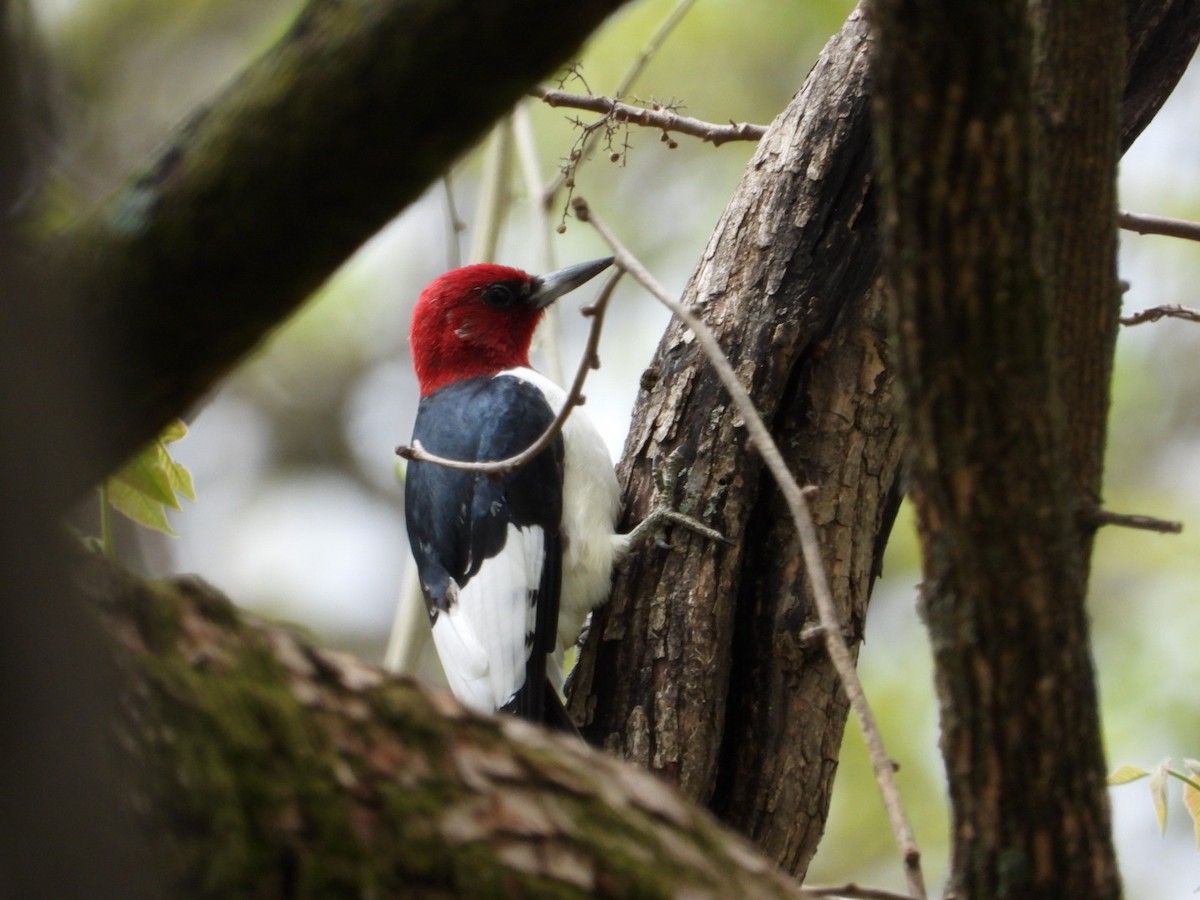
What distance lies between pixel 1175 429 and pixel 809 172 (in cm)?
570

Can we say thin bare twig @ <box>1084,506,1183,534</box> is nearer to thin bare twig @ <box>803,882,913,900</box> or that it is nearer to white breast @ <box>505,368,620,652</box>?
thin bare twig @ <box>803,882,913,900</box>

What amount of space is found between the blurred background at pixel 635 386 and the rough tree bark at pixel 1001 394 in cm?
267

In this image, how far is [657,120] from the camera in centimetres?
322

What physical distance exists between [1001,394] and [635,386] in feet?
19.3

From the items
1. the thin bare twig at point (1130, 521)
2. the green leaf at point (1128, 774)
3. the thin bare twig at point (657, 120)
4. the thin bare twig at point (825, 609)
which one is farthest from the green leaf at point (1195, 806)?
the thin bare twig at point (657, 120)

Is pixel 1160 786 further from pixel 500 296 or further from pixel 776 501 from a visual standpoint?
pixel 500 296

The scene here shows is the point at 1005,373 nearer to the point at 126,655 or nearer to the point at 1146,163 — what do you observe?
the point at 126,655

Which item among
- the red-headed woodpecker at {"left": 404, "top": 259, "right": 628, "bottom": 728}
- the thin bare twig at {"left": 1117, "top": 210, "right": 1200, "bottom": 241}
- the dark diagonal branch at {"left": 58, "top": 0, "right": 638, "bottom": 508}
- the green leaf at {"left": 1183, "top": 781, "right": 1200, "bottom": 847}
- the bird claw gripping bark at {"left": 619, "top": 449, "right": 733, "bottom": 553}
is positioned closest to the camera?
the dark diagonal branch at {"left": 58, "top": 0, "right": 638, "bottom": 508}

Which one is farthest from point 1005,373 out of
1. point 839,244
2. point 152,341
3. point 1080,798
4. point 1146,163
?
point 1146,163

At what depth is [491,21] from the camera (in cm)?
121

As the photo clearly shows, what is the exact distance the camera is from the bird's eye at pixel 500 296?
173 inches

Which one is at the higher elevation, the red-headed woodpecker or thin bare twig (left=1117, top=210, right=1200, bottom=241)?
thin bare twig (left=1117, top=210, right=1200, bottom=241)

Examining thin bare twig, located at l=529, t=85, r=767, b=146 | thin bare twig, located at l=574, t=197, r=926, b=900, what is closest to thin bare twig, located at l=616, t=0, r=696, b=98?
thin bare twig, located at l=529, t=85, r=767, b=146

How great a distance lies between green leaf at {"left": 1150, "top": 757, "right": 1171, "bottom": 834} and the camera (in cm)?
218
